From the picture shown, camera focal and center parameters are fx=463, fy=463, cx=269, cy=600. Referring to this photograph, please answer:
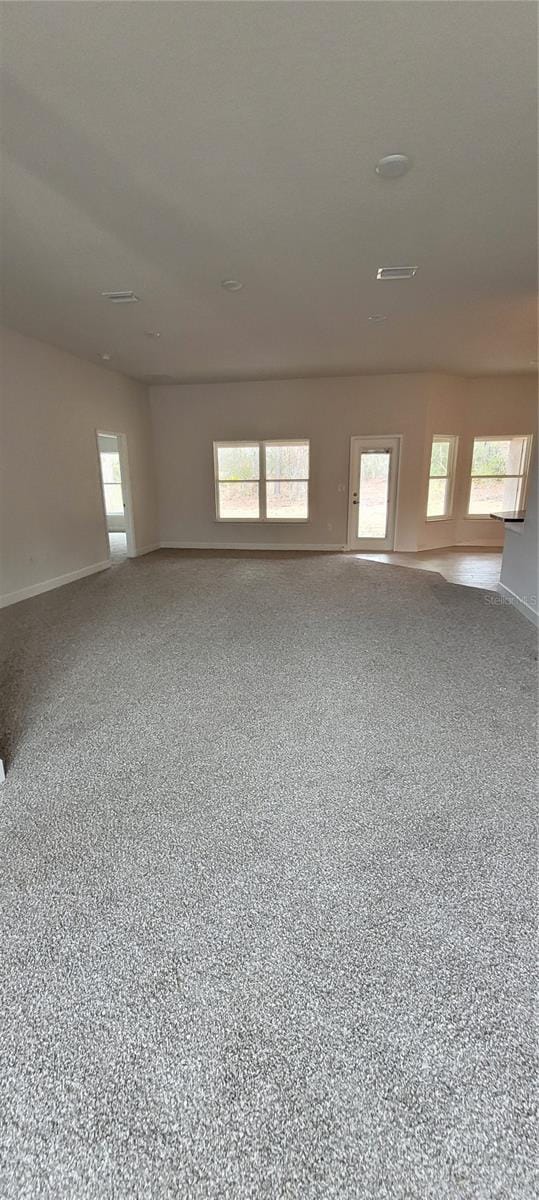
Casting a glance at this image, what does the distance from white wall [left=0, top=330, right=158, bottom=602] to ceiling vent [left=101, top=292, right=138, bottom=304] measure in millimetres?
1508

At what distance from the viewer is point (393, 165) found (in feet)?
7.76

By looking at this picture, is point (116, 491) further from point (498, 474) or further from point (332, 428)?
point (498, 474)

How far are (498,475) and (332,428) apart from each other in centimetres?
312

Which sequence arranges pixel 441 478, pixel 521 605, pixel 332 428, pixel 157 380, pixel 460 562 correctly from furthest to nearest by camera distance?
1. pixel 441 478
2. pixel 332 428
3. pixel 157 380
4. pixel 460 562
5. pixel 521 605

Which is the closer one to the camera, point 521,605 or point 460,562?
point 521,605

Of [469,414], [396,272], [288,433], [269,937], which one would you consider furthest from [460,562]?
[269,937]

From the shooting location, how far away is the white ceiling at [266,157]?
1.68 metres

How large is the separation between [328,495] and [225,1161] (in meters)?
7.75

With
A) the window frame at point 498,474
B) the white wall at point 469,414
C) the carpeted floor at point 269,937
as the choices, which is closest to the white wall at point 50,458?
the carpeted floor at point 269,937

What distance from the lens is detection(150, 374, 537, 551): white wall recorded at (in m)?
7.53

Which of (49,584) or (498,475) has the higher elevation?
(498,475)

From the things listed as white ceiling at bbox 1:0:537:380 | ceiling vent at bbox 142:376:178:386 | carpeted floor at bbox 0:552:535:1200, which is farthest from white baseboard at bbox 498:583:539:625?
ceiling vent at bbox 142:376:178:386

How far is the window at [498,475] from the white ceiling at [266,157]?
3.91 m

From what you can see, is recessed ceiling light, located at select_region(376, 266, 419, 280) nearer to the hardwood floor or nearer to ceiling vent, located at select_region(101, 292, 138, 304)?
ceiling vent, located at select_region(101, 292, 138, 304)
